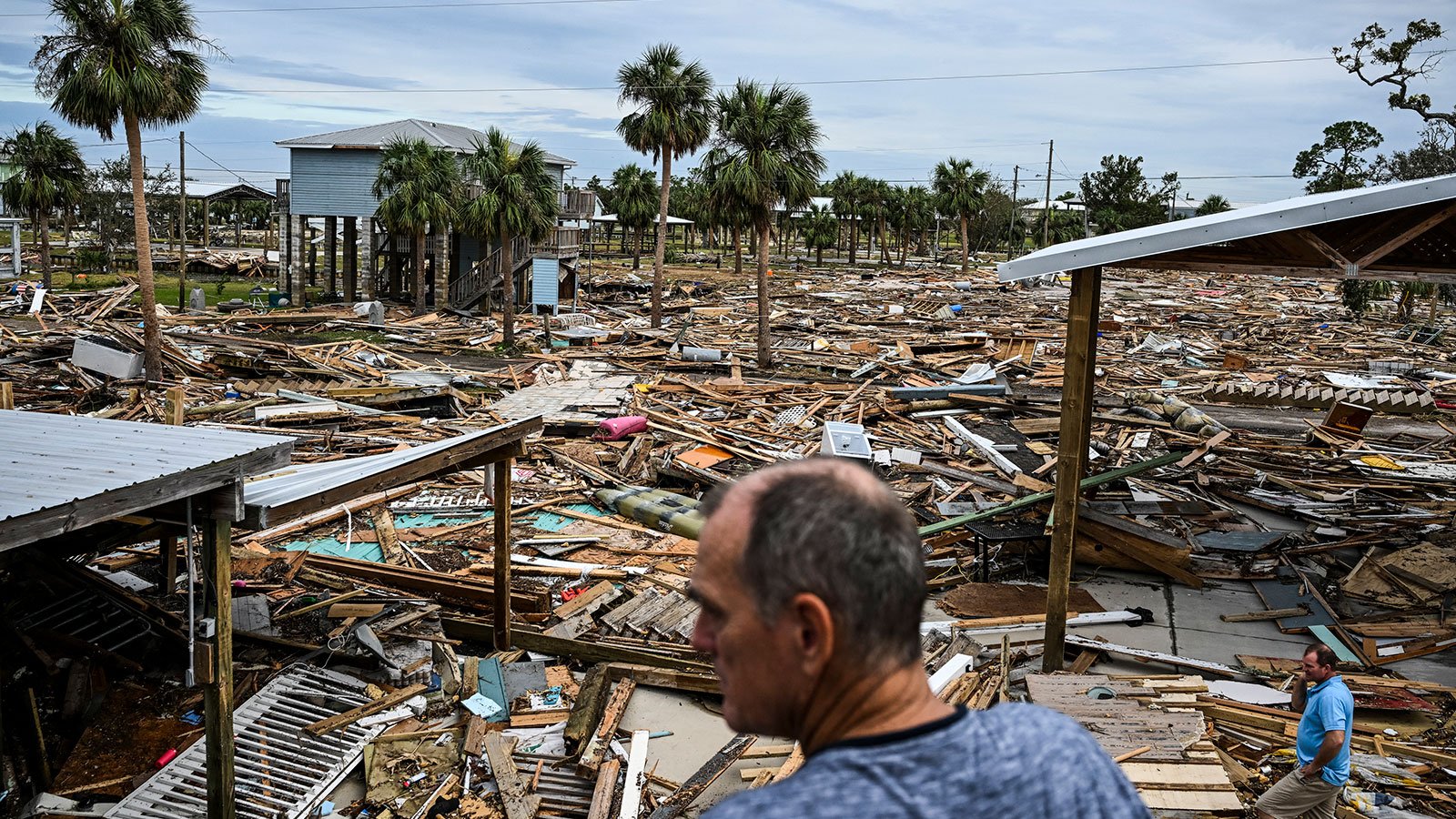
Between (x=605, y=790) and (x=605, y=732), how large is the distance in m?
0.92

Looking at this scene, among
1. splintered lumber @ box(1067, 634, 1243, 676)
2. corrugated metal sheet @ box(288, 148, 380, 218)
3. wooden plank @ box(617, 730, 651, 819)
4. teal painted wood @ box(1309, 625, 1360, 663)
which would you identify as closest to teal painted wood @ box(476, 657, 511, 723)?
wooden plank @ box(617, 730, 651, 819)

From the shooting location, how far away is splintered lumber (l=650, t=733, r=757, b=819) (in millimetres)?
7250

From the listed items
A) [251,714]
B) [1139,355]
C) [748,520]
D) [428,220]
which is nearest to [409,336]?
[428,220]

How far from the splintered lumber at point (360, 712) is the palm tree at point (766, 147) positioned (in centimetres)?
1955

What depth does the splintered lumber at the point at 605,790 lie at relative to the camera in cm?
720

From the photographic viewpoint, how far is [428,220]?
37.1 metres

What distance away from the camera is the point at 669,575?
12.6 metres

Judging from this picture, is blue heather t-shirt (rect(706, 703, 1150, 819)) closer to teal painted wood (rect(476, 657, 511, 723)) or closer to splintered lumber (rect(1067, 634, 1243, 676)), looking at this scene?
teal painted wood (rect(476, 657, 511, 723))

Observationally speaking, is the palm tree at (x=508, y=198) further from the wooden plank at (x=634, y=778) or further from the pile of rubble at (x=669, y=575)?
the wooden plank at (x=634, y=778)

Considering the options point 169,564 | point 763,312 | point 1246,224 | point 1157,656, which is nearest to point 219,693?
point 169,564

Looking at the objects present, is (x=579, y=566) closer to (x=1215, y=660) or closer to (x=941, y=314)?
(x=1215, y=660)

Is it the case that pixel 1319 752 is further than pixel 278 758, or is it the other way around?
pixel 278 758

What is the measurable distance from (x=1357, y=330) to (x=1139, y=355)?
12250 mm

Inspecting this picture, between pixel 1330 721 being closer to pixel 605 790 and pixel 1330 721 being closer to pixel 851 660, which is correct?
pixel 605 790
